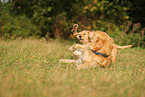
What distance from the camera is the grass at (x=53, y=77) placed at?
2545 mm

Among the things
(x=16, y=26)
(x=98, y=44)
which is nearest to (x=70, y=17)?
(x=16, y=26)

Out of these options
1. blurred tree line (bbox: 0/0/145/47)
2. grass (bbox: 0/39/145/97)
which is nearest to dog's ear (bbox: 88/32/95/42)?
grass (bbox: 0/39/145/97)

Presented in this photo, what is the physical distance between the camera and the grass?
254cm

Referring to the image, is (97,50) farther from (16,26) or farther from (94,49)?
(16,26)

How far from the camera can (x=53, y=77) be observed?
10.9 ft

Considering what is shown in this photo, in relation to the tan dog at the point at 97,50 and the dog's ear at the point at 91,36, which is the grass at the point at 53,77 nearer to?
the tan dog at the point at 97,50

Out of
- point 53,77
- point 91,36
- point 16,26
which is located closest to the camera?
point 53,77

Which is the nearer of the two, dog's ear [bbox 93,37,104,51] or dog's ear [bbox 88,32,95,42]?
dog's ear [bbox 93,37,104,51]

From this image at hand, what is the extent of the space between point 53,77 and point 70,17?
8597 mm

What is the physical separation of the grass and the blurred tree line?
3.49 metres

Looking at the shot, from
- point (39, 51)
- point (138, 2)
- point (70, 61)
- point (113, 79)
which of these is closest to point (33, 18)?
point (39, 51)

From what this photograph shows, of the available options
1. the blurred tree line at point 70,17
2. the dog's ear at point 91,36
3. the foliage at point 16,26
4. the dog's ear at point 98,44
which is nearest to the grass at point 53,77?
the dog's ear at point 98,44

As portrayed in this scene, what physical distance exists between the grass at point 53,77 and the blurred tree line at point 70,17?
11.5 feet

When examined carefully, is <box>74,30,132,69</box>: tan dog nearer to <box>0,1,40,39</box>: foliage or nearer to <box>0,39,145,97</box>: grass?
<box>0,39,145,97</box>: grass
